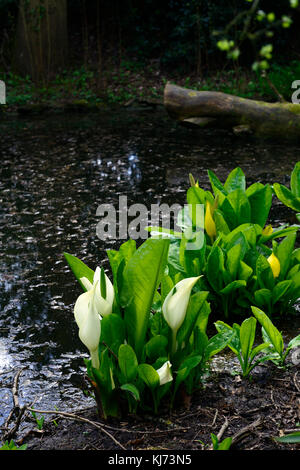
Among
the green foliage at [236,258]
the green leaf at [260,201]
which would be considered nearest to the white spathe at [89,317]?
the green foliage at [236,258]

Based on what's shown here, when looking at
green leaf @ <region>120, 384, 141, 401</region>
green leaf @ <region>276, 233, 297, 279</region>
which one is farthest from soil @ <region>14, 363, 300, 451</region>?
green leaf @ <region>276, 233, 297, 279</region>

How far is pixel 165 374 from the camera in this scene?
2.03 meters

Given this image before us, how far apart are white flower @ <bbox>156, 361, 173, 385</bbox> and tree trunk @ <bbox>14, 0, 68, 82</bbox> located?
984 cm

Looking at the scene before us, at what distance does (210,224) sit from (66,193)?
2.92 metres

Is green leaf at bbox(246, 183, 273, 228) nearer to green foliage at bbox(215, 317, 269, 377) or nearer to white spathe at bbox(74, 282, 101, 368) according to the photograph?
green foliage at bbox(215, 317, 269, 377)

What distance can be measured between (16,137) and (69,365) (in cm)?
623

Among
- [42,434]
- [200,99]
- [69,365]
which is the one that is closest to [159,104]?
[200,99]

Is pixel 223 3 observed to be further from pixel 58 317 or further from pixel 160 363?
pixel 160 363

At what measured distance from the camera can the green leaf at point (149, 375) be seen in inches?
79.0

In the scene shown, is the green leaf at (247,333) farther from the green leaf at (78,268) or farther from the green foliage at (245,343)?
the green leaf at (78,268)

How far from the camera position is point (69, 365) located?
111 inches

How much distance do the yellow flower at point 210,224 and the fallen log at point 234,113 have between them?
4.60 meters

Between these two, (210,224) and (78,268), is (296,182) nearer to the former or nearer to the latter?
(210,224)

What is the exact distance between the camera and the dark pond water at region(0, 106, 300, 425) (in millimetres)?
2916
